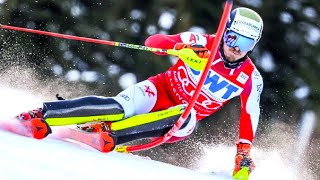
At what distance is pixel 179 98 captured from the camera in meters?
4.97

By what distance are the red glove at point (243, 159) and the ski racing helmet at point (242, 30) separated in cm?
61

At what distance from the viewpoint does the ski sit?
13.9ft

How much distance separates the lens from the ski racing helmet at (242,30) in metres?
4.60

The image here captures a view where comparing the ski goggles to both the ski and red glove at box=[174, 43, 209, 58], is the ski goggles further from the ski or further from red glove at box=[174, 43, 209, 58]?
the ski

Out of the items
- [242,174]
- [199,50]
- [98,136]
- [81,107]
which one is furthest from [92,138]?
[242,174]

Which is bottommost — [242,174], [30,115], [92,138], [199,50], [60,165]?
[242,174]

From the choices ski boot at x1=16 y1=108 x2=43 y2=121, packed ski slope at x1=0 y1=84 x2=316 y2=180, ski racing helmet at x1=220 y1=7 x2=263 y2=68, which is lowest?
ski boot at x1=16 y1=108 x2=43 y2=121

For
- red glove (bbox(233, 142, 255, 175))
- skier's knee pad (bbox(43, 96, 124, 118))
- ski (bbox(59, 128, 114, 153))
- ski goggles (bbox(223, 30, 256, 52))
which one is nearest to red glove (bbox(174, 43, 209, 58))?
Result: ski goggles (bbox(223, 30, 256, 52))

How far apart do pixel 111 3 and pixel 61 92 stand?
2.46 metres

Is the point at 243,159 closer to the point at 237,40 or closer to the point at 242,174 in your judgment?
the point at 242,174

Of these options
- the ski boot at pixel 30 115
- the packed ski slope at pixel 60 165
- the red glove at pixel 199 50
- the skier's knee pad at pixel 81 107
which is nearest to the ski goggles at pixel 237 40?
the red glove at pixel 199 50

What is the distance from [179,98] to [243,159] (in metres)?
0.55

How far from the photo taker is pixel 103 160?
3.46 m

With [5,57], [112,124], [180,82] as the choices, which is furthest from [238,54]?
[5,57]
